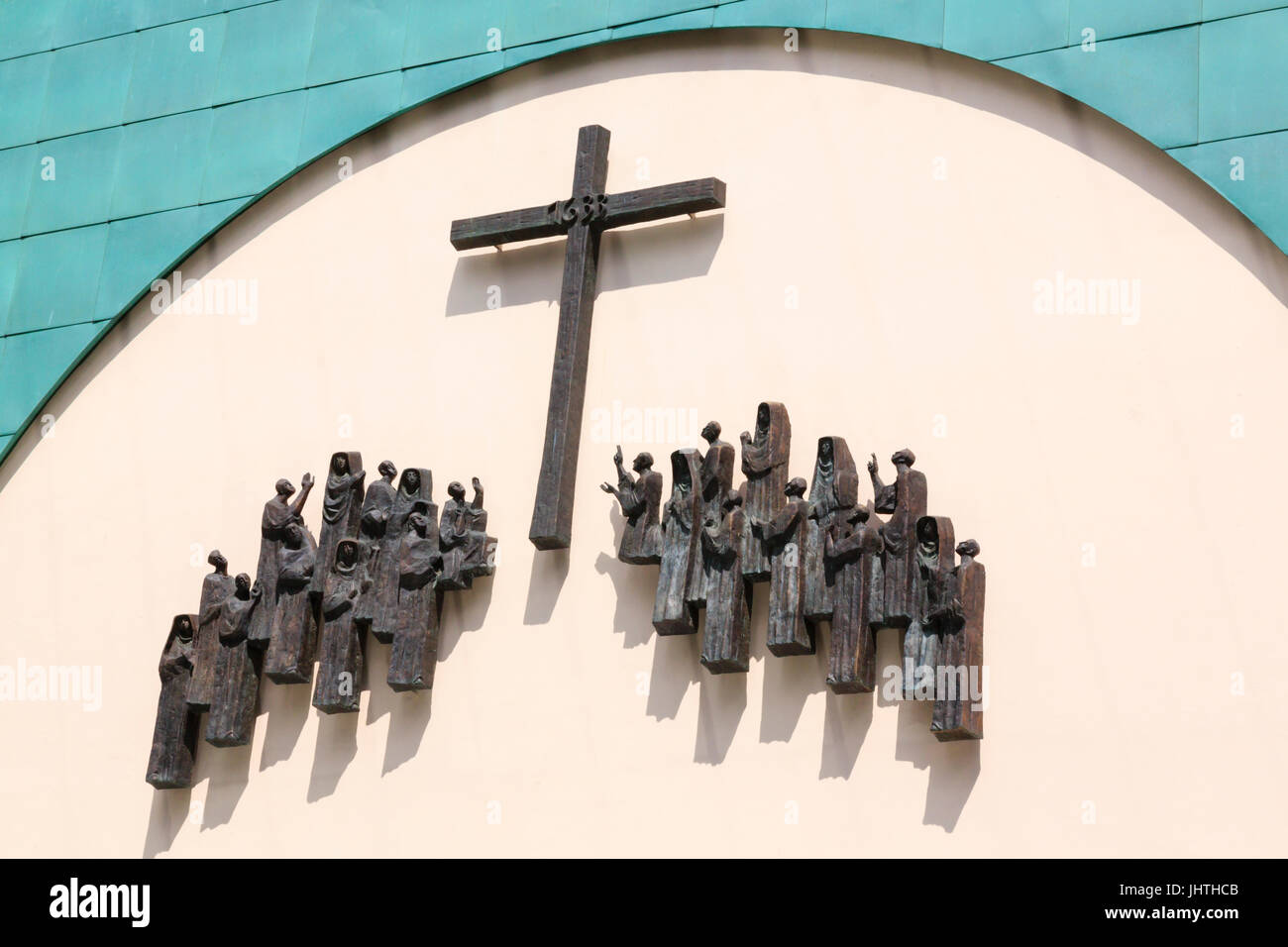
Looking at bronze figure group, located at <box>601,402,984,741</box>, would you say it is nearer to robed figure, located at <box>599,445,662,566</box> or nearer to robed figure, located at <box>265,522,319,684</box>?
robed figure, located at <box>599,445,662,566</box>

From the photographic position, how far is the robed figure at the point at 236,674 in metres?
9.36

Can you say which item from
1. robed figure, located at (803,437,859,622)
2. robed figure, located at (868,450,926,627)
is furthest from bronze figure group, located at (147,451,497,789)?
robed figure, located at (868,450,926,627)

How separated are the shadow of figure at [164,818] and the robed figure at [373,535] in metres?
1.17

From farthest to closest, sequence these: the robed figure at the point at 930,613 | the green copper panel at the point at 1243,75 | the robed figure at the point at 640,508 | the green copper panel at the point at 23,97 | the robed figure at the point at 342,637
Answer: the green copper panel at the point at 23,97 → the robed figure at the point at 342,637 → the robed figure at the point at 640,508 → the green copper panel at the point at 1243,75 → the robed figure at the point at 930,613

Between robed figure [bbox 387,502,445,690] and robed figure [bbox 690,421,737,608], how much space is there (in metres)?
1.22

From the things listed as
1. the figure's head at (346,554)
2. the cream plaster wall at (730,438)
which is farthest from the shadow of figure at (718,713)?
the figure's head at (346,554)

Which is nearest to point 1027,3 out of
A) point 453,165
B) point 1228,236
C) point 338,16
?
point 1228,236

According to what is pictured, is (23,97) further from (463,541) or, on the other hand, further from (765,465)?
(765,465)

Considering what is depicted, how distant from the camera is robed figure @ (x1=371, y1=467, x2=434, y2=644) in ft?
30.1

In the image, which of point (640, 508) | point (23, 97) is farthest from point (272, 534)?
point (23, 97)

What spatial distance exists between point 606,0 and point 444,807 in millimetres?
3781

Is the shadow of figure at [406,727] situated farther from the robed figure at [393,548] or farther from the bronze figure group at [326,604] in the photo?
the robed figure at [393,548]

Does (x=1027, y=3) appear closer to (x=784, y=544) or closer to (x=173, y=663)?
(x=784, y=544)

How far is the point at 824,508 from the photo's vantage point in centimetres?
852
